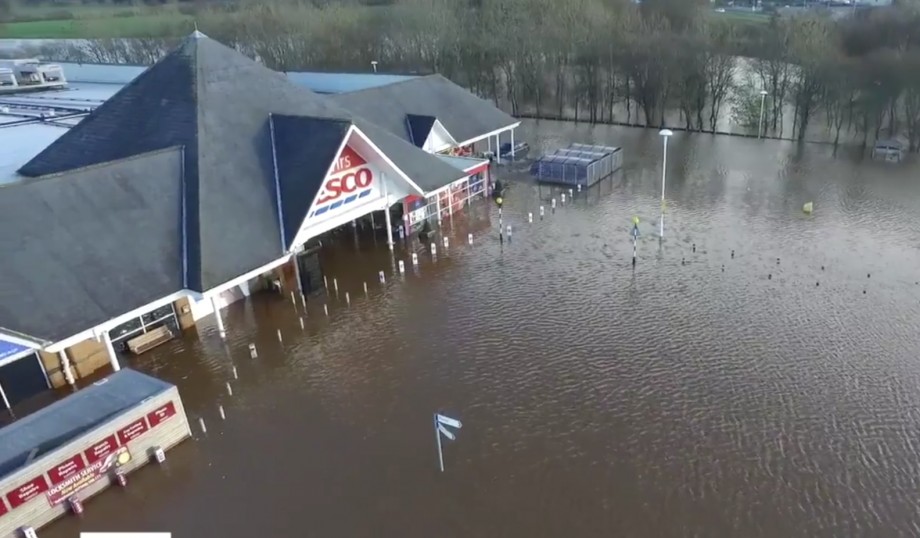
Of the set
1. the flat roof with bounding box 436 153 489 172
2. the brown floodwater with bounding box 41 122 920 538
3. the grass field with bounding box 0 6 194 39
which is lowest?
the brown floodwater with bounding box 41 122 920 538

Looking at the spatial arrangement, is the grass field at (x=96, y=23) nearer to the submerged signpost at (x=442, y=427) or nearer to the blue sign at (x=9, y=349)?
the blue sign at (x=9, y=349)

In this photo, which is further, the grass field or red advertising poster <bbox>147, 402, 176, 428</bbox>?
the grass field

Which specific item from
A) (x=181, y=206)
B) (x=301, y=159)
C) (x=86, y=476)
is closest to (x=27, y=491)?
(x=86, y=476)

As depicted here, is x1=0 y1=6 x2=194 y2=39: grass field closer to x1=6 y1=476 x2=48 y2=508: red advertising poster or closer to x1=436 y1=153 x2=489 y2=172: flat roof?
x1=436 y1=153 x2=489 y2=172: flat roof

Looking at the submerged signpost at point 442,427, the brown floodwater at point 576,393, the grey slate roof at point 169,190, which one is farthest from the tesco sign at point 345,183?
the submerged signpost at point 442,427

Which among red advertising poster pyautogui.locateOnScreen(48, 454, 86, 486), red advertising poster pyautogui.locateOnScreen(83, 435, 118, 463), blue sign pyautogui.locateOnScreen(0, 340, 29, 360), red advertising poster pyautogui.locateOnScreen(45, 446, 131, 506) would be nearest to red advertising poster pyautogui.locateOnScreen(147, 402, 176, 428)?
red advertising poster pyautogui.locateOnScreen(45, 446, 131, 506)
